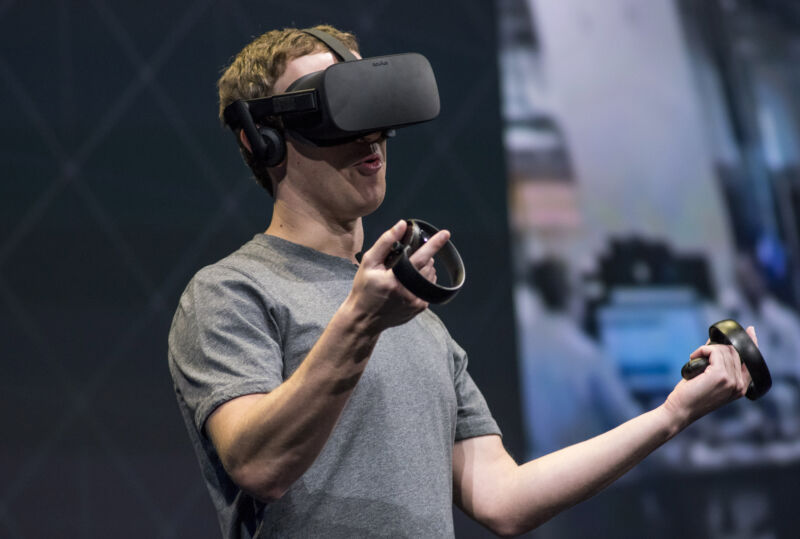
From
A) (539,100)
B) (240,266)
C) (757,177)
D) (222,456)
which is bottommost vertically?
(757,177)

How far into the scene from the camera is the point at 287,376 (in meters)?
1.00

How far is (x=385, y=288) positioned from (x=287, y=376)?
30 centimetres

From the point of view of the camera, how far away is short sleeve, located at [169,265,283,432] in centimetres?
91

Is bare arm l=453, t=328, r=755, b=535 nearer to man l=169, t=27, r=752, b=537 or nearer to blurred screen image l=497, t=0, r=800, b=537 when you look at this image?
man l=169, t=27, r=752, b=537

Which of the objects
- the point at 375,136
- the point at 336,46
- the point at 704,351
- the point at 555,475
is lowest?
the point at 555,475

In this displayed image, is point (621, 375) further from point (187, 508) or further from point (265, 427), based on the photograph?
point (265, 427)

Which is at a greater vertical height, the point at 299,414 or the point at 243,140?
the point at 243,140

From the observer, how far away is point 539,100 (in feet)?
8.30

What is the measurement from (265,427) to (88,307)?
1296mm

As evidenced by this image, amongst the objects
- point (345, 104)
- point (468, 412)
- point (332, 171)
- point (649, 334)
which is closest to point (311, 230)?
point (332, 171)

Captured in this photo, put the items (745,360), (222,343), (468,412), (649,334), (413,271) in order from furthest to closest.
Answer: (649,334), (468,412), (745,360), (222,343), (413,271)

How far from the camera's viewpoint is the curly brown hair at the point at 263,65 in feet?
3.76

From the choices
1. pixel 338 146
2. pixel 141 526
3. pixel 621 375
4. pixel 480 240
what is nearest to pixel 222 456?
pixel 338 146

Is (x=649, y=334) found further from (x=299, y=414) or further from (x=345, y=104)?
(x=299, y=414)
